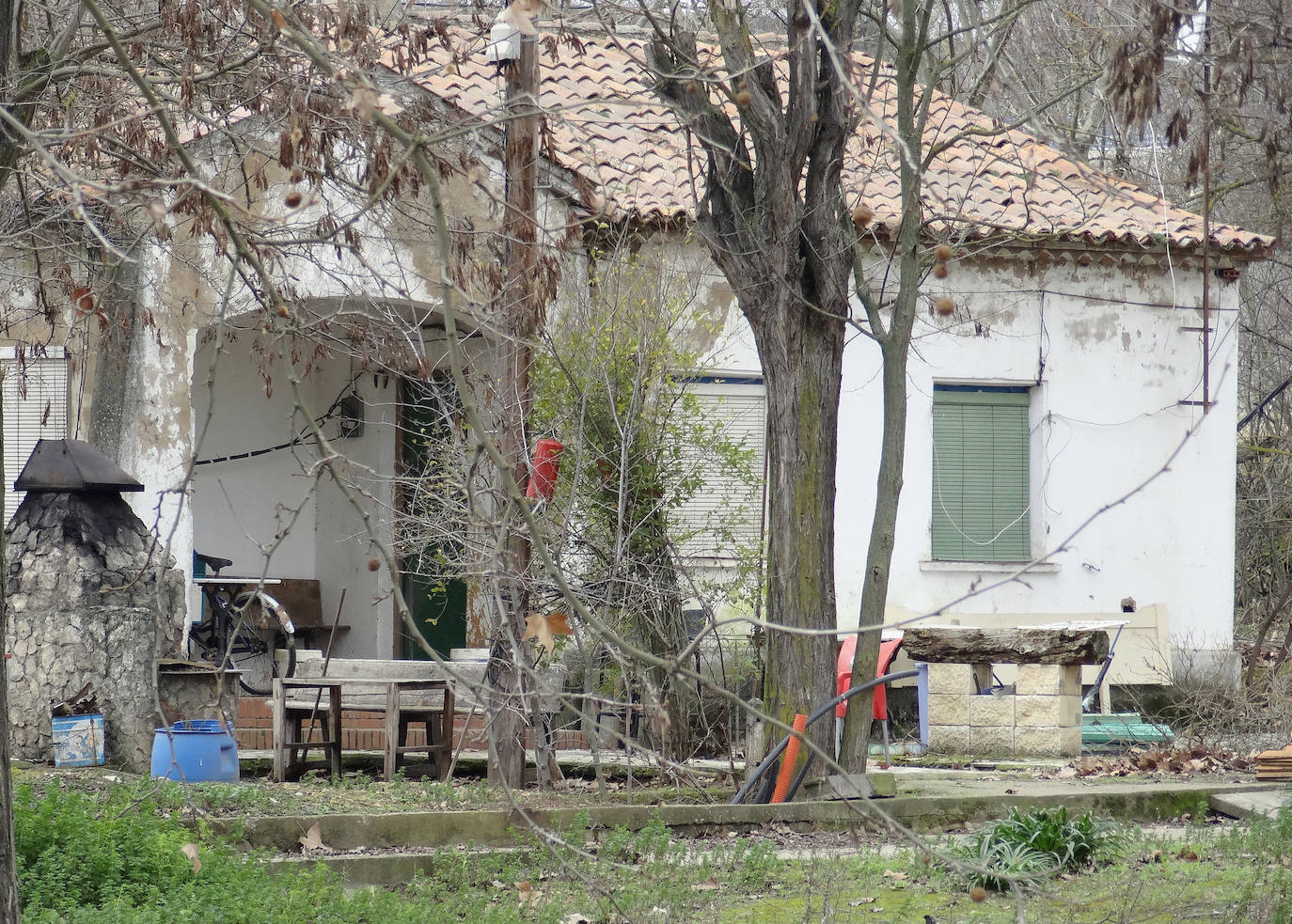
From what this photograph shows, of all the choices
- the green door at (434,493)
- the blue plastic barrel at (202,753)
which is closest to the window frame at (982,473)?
the green door at (434,493)

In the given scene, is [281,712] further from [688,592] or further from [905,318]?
[905,318]

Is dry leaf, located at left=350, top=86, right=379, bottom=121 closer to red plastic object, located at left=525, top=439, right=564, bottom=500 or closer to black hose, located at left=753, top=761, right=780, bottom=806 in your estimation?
black hose, located at left=753, top=761, right=780, bottom=806

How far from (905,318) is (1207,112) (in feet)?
14.3

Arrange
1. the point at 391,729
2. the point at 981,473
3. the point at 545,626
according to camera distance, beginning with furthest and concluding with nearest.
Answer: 1. the point at 981,473
2. the point at 391,729
3. the point at 545,626

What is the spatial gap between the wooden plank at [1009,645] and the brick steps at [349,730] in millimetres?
2999

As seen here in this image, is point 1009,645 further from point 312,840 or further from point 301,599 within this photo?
point 301,599

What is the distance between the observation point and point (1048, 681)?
1107 cm

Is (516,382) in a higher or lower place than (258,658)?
higher

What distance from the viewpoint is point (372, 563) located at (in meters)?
3.94

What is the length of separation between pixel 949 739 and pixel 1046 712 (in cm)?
84

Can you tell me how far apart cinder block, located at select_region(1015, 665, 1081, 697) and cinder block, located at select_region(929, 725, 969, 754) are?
0.58 m

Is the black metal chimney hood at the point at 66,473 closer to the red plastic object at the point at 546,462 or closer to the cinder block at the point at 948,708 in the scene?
the red plastic object at the point at 546,462

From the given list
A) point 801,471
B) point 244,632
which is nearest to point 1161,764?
point 801,471

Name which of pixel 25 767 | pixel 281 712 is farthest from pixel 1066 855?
pixel 25 767
